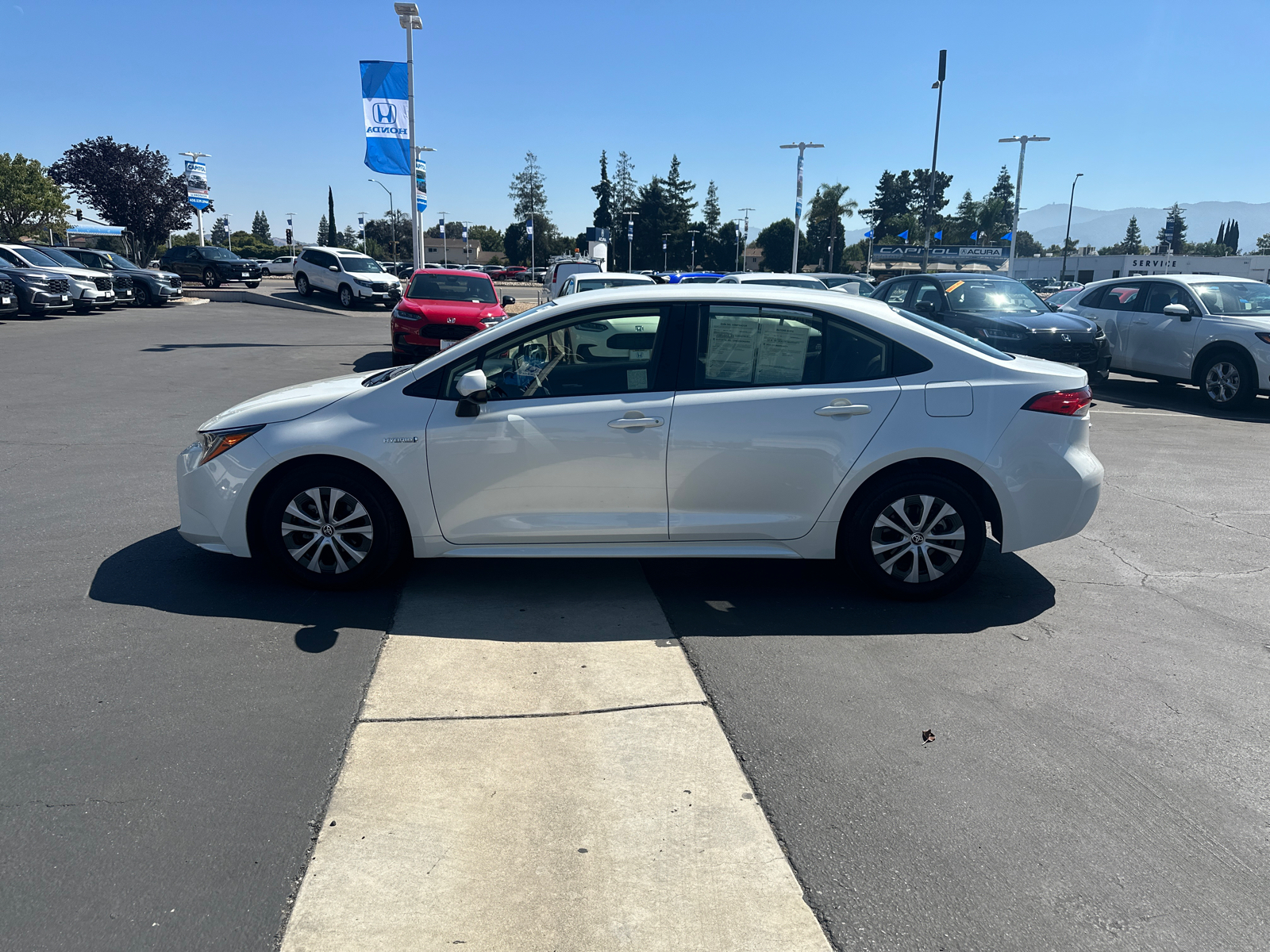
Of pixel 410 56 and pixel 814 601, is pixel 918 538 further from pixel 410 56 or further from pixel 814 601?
pixel 410 56

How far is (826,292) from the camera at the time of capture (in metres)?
5.20

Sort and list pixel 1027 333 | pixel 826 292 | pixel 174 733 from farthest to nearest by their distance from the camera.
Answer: pixel 1027 333 → pixel 826 292 → pixel 174 733

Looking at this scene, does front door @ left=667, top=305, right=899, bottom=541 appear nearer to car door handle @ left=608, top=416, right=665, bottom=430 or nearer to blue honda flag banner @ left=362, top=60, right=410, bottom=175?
car door handle @ left=608, top=416, right=665, bottom=430

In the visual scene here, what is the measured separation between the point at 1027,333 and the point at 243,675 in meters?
11.3

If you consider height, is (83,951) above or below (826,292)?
below

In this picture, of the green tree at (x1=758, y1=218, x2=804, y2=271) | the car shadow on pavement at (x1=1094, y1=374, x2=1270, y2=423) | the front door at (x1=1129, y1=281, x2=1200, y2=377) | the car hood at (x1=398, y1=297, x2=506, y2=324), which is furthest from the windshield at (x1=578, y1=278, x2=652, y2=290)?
the green tree at (x1=758, y1=218, x2=804, y2=271)

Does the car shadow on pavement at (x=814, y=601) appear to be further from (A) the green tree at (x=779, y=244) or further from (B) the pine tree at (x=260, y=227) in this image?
(B) the pine tree at (x=260, y=227)

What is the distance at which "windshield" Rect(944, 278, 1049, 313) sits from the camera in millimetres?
12961

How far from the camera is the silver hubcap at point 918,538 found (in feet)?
15.3

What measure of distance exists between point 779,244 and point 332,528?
11536 centimetres

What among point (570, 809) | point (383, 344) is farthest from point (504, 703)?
point (383, 344)

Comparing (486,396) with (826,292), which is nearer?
(486,396)

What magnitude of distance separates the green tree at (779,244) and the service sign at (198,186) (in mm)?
74319

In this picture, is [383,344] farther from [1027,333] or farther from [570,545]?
[570,545]
